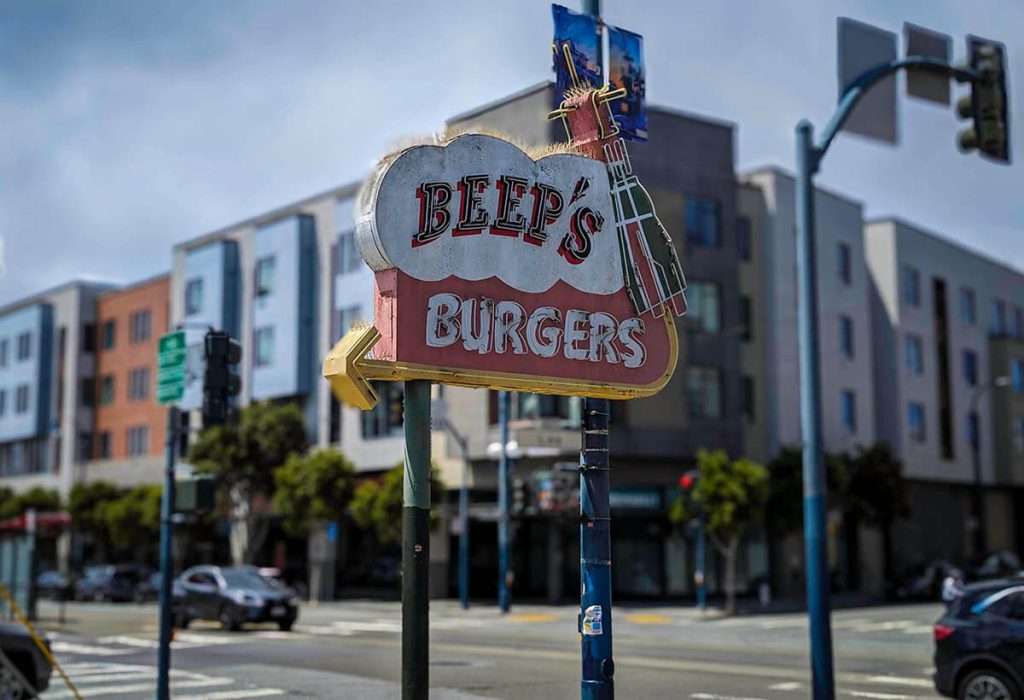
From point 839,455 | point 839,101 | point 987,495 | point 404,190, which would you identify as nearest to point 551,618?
point 839,455

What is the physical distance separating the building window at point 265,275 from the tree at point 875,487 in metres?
25.8

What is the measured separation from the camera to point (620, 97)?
34.7ft

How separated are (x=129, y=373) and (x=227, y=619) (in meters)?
38.0

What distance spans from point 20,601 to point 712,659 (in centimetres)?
2037

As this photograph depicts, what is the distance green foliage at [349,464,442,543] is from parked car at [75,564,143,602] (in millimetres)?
12154

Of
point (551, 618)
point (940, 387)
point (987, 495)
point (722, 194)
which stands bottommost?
point (551, 618)

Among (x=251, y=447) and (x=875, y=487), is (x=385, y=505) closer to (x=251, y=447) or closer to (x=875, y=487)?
(x=251, y=447)

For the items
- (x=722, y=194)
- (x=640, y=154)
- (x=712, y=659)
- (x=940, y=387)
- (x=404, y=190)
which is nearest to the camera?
(x=404, y=190)

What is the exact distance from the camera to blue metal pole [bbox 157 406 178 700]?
13.7 metres

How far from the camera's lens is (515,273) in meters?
9.65

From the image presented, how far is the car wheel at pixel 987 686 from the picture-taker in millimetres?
12906

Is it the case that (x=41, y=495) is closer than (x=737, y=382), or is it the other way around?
(x=737, y=382)

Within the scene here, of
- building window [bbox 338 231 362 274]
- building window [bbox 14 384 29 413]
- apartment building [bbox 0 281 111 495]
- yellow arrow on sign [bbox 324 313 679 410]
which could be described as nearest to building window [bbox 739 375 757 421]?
building window [bbox 338 231 362 274]

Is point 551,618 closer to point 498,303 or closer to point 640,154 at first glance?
point 640,154
